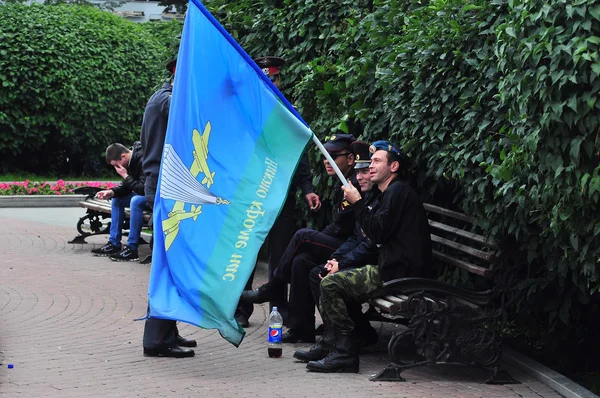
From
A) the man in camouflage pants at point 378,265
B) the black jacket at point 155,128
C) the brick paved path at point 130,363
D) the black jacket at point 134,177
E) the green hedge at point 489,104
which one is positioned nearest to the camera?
the green hedge at point 489,104

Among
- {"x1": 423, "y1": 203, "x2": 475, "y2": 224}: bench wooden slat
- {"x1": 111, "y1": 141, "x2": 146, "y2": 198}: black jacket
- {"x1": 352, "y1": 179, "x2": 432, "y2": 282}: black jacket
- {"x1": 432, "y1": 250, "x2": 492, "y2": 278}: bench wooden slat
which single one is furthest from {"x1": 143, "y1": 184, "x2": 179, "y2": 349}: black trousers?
{"x1": 111, "y1": 141, "x2": 146, "y2": 198}: black jacket

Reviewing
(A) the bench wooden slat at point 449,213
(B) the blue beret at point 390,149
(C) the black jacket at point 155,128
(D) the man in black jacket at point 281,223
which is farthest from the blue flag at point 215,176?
(C) the black jacket at point 155,128

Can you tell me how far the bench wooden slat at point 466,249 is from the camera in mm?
6883

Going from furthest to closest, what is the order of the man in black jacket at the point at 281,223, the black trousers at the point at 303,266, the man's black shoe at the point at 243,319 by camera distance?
the man in black jacket at the point at 281,223 → the man's black shoe at the point at 243,319 → the black trousers at the point at 303,266

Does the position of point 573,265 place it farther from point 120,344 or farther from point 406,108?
point 120,344

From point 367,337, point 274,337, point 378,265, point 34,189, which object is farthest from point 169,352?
point 34,189

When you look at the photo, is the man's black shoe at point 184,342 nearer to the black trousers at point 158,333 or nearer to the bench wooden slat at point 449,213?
the black trousers at point 158,333

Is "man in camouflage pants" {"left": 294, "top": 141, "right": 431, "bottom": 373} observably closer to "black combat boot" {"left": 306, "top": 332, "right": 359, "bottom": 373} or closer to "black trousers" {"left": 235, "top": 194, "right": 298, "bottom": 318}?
"black combat boot" {"left": 306, "top": 332, "right": 359, "bottom": 373}

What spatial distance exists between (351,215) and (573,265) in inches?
90.4

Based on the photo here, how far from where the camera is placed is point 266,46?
1092cm

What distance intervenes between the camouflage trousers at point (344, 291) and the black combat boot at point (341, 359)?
0.21ft

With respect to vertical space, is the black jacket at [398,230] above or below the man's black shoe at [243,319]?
above

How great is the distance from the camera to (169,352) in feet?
23.9

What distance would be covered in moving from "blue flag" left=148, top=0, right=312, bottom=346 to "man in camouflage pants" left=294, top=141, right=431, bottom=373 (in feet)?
1.88
